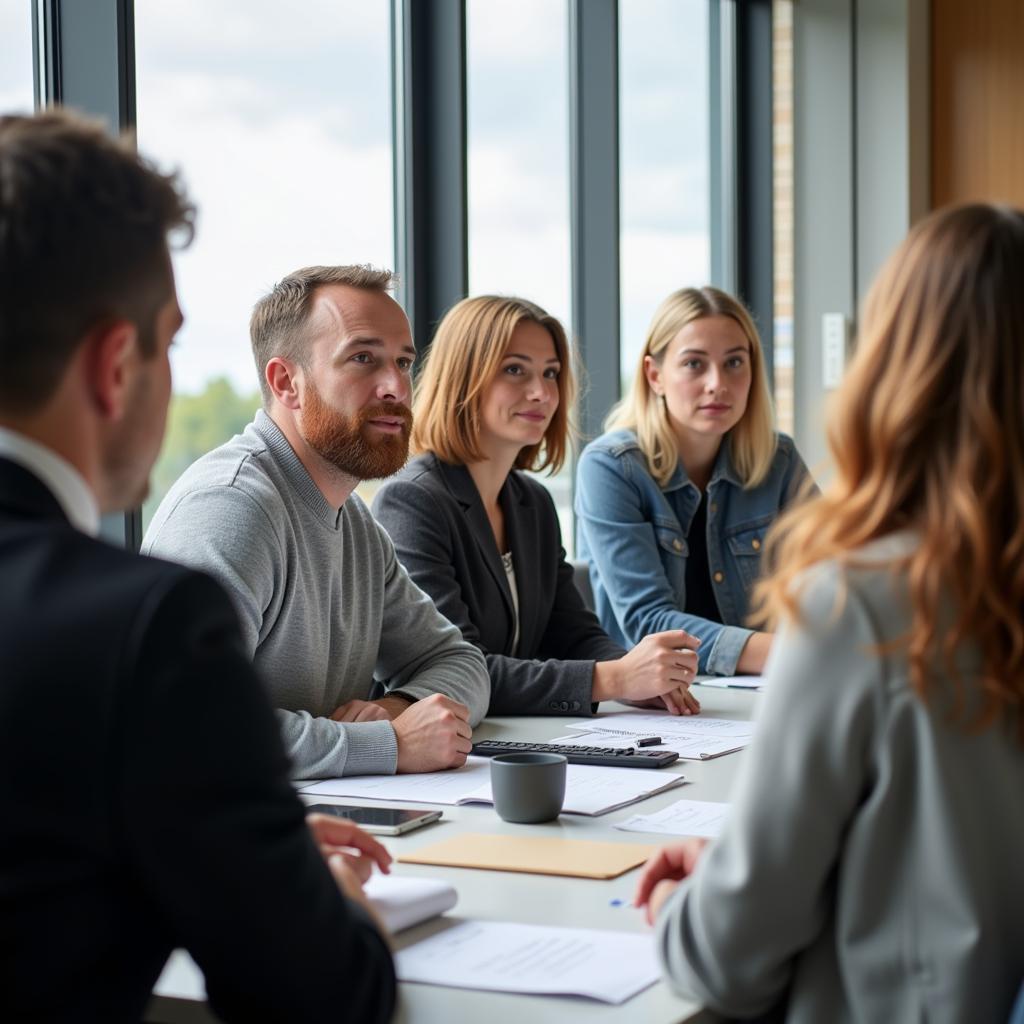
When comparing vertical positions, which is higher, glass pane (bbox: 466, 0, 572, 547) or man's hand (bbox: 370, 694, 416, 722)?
glass pane (bbox: 466, 0, 572, 547)

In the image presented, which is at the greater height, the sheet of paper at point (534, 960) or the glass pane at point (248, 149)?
the glass pane at point (248, 149)

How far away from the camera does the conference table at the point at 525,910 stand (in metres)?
1.12

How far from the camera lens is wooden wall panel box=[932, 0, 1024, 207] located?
5.43 m

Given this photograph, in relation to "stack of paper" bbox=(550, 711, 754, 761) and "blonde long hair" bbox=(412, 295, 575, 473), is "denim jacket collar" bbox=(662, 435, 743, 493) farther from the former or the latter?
"stack of paper" bbox=(550, 711, 754, 761)

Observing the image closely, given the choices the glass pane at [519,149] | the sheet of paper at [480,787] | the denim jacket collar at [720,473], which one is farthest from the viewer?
the glass pane at [519,149]

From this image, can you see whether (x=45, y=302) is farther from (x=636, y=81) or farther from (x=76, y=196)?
(x=636, y=81)

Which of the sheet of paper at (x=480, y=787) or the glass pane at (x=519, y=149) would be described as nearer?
the sheet of paper at (x=480, y=787)

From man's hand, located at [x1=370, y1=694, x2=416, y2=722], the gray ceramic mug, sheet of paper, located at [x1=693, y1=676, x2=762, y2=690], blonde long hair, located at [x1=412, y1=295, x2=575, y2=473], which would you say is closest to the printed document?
the gray ceramic mug

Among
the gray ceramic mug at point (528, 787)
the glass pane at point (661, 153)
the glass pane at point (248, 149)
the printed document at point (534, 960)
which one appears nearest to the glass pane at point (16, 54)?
the glass pane at point (248, 149)

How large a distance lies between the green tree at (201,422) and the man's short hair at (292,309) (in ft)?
1.42

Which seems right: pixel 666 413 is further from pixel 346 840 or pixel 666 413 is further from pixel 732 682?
pixel 346 840

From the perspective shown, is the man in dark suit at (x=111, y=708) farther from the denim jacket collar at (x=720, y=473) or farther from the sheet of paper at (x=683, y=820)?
the denim jacket collar at (x=720, y=473)

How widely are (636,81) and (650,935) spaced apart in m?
3.90

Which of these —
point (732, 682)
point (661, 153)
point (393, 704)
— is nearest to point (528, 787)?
point (393, 704)
